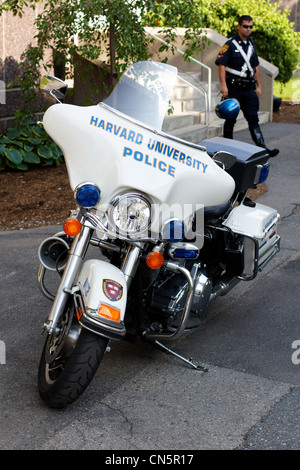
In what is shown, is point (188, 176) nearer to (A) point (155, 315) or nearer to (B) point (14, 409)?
(A) point (155, 315)

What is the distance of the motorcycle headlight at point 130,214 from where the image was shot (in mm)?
3658

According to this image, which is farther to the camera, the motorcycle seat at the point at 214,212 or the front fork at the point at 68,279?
the motorcycle seat at the point at 214,212

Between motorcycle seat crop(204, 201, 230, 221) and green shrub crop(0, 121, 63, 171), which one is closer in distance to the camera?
motorcycle seat crop(204, 201, 230, 221)

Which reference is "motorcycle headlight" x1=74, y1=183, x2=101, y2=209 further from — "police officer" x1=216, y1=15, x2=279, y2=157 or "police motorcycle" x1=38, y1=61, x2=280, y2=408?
"police officer" x1=216, y1=15, x2=279, y2=157

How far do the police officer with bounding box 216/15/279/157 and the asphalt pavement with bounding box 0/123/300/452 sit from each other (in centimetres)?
452

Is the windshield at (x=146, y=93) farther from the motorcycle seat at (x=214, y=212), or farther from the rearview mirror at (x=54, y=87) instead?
the motorcycle seat at (x=214, y=212)

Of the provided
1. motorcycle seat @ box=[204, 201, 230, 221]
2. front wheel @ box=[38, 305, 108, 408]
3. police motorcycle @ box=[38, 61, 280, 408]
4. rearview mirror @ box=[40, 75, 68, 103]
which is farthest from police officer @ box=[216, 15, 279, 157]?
front wheel @ box=[38, 305, 108, 408]

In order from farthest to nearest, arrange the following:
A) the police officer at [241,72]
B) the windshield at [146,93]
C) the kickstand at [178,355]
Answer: the police officer at [241,72] → the kickstand at [178,355] → the windshield at [146,93]

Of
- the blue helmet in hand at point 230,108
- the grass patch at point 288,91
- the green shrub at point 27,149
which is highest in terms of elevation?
the blue helmet in hand at point 230,108

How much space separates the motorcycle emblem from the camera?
11.8ft

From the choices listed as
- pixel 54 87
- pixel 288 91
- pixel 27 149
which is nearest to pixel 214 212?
pixel 54 87

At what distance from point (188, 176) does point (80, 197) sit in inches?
23.4

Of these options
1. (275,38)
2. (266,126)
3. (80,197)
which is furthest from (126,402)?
(275,38)

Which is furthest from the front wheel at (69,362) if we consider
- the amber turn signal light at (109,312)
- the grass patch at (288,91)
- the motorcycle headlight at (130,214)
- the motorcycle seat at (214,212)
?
the grass patch at (288,91)
